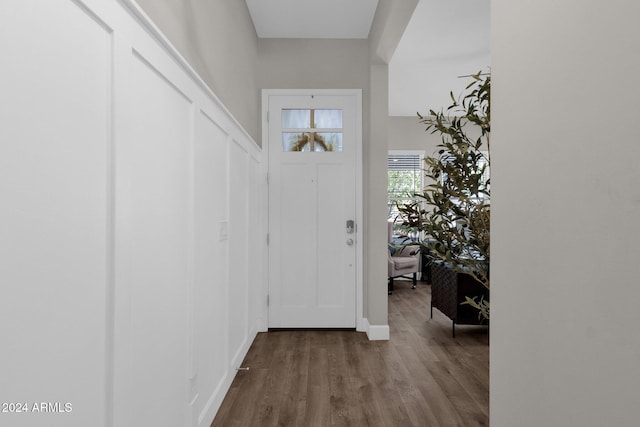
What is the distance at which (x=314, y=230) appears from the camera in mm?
3469

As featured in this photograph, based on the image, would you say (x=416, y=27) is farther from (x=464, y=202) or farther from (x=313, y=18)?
(x=464, y=202)

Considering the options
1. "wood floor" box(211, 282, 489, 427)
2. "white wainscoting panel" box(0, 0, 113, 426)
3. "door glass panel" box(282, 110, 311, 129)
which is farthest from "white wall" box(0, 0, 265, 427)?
"door glass panel" box(282, 110, 311, 129)

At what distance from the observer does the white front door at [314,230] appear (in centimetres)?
346

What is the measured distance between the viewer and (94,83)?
0.85m

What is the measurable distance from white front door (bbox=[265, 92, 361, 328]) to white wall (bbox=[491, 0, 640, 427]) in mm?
Result: 2625

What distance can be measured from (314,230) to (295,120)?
1081 millimetres

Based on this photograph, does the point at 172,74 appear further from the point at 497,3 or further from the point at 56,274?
the point at 497,3

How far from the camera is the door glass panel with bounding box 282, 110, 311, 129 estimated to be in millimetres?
3521

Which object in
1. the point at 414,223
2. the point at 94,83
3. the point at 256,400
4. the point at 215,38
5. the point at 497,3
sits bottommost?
the point at 256,400

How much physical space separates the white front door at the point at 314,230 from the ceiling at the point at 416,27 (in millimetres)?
619

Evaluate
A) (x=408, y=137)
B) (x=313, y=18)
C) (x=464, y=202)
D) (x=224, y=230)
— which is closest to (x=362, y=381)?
(x=224, y=230)

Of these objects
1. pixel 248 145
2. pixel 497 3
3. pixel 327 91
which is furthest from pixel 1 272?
pixel 327 91

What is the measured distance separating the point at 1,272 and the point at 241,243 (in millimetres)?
2064

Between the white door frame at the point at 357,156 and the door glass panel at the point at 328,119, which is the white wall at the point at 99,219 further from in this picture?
the door glass panel at the point at 328,119
